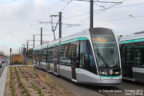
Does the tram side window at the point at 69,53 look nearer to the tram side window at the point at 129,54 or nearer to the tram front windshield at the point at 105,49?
the tram front windshield at the point at 105,49

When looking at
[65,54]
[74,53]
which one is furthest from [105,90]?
[65,54]

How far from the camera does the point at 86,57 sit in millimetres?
13484

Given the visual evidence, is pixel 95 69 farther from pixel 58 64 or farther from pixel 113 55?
pixel 58 64

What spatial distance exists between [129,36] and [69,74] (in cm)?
453

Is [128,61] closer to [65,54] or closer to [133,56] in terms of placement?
[133,56]

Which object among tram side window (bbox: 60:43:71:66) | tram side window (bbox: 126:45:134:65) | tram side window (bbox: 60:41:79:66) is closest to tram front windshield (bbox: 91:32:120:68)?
tram side window (bbox: 60:41:79:66)

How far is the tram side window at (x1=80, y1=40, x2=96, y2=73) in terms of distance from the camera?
13000 mm

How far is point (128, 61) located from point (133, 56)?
64 centimetres

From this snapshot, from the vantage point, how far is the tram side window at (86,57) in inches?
512

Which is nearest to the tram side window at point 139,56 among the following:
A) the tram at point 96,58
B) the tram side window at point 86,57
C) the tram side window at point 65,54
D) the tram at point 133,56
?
the tram at point 133,56

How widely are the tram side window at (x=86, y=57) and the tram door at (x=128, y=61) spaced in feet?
11.6

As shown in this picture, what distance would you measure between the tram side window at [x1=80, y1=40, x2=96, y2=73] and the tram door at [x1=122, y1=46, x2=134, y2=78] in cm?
353

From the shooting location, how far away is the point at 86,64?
13.4 metres

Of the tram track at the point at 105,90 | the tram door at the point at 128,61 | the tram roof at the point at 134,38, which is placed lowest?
the tram track at the point at 105,90
